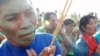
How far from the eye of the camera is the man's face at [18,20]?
99 centimetres

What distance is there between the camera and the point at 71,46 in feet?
8.71

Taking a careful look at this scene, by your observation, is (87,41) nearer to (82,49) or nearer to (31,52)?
(82,49)

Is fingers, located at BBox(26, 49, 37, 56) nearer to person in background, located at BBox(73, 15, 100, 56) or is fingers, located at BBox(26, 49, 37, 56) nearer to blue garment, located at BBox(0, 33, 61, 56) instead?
blue garment, located at BBox(0, 33, 61, 56)

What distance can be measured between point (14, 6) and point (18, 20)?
0.06 meters

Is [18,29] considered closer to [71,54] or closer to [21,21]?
[21,21]

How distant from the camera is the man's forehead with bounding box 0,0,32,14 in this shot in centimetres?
101

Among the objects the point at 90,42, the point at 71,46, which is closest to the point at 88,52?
the point at 90,42

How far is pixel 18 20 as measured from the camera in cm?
99

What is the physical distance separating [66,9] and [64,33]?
170cm

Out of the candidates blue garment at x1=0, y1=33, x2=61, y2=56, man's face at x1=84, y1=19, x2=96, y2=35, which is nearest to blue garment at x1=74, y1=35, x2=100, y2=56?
man's face at x1=84, y1=19, x2=96, y2=35

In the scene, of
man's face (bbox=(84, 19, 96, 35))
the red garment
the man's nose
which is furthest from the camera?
man's face (bbox=(84, 19, 96, 35))

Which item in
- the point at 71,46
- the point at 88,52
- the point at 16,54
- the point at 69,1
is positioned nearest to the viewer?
the point at 69,1

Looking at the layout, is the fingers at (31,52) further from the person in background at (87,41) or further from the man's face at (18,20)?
the person in background at (87,41)

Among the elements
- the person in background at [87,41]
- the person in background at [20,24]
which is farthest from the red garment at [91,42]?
the person in background at [20,24]
